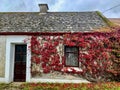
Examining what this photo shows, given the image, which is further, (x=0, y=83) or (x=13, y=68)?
(x=13, y=68)

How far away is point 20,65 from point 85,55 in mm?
4840

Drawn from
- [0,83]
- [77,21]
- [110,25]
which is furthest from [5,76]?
[110,25]

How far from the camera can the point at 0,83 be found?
16.7 m

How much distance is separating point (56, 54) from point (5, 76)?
12.9 feet

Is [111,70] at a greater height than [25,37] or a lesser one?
lesser

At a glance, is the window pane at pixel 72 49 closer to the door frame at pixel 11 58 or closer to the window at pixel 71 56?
the window at pixel 71 56

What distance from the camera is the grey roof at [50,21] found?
18.1 meters

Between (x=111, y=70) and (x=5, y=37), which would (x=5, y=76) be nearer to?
(x=5, y=37)

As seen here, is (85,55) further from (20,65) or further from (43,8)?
(43,8)

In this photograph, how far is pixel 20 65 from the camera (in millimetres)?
17922

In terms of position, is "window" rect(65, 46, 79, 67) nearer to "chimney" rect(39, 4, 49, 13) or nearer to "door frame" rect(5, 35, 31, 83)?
"door frame" rect(5, 35, 31, 83)

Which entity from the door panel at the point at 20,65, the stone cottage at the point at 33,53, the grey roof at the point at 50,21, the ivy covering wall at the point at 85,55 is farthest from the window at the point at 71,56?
the door panel at the point at 20,65

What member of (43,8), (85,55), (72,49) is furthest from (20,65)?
(43,8)

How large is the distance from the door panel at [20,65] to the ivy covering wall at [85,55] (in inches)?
34.0
